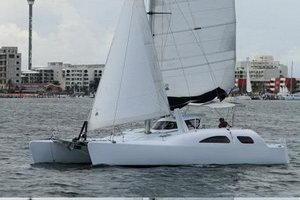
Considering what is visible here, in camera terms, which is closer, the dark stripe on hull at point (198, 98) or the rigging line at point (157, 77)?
the rigging line at point (157, 77)

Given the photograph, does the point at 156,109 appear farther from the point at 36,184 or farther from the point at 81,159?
the point at 36,184

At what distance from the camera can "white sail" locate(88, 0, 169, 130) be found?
26.3m

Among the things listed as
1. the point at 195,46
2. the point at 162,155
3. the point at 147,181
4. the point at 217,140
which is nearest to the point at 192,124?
the point at 217,140

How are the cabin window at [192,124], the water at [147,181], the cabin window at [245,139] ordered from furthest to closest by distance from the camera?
the cabin window at [192,124] < the cabin window at [245,139] < the water at [147,181]

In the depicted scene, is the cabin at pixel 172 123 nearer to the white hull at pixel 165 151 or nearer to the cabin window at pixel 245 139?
the white hull at pixel 165 151

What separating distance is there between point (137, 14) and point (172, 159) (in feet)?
19.7

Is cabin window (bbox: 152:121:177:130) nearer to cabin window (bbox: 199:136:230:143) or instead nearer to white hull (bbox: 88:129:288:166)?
white hull (bbox: 88:129:288:166)

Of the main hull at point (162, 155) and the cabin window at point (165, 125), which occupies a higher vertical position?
the cabin window at point (165, 125)

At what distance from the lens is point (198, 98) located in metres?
29.3

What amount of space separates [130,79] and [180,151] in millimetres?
3484

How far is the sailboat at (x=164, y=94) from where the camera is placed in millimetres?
26000

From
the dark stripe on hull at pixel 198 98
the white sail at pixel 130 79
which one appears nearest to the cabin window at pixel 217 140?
the white sail at pixel 130 79

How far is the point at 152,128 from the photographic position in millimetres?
28250

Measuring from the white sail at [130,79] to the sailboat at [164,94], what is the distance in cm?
4
